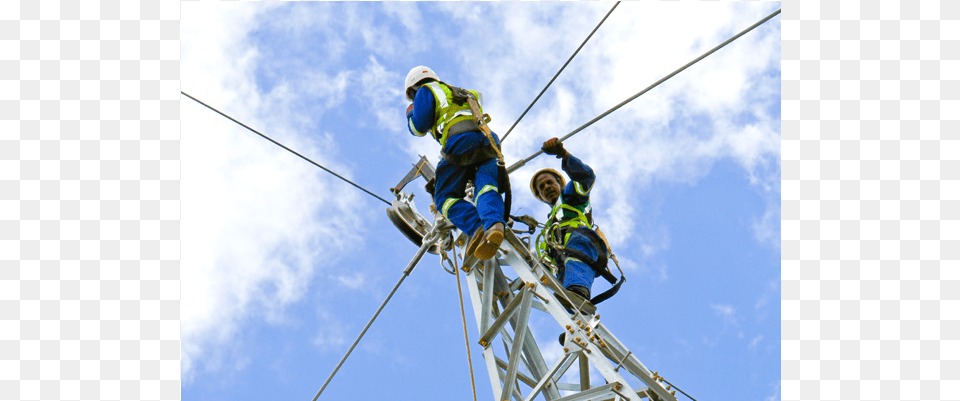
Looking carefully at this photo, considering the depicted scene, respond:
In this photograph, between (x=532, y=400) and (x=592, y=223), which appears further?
(x=592, y=223)

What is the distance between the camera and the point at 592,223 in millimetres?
8312

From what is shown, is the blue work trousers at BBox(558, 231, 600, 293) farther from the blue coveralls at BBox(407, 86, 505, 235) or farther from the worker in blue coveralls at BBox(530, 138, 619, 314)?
the blue coveralls at BBox(407, 86, 505, 235)

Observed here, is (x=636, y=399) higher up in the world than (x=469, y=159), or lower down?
lower down

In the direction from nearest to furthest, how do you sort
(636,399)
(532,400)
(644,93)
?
1. (636,399)
2. (532,400)
3. (644,93)

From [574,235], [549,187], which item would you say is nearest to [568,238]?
[574,235]

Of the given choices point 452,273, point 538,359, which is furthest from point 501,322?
point 452,273

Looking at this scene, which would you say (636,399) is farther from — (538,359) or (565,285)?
(565,285)

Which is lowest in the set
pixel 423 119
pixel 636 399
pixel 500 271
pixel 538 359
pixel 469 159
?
pixel 636 399

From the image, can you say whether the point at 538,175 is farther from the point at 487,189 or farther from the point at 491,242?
the point at 491,242

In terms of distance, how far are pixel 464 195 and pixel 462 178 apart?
0.16 metres

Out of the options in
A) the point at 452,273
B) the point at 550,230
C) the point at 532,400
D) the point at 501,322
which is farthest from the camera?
the point at 550,230

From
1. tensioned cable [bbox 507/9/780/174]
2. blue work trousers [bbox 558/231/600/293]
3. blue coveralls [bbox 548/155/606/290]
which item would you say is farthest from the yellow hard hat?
tensioned cable [bbox 507/9/780/174]

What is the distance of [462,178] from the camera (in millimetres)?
7090

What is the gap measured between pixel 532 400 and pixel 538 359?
89 centimetres
